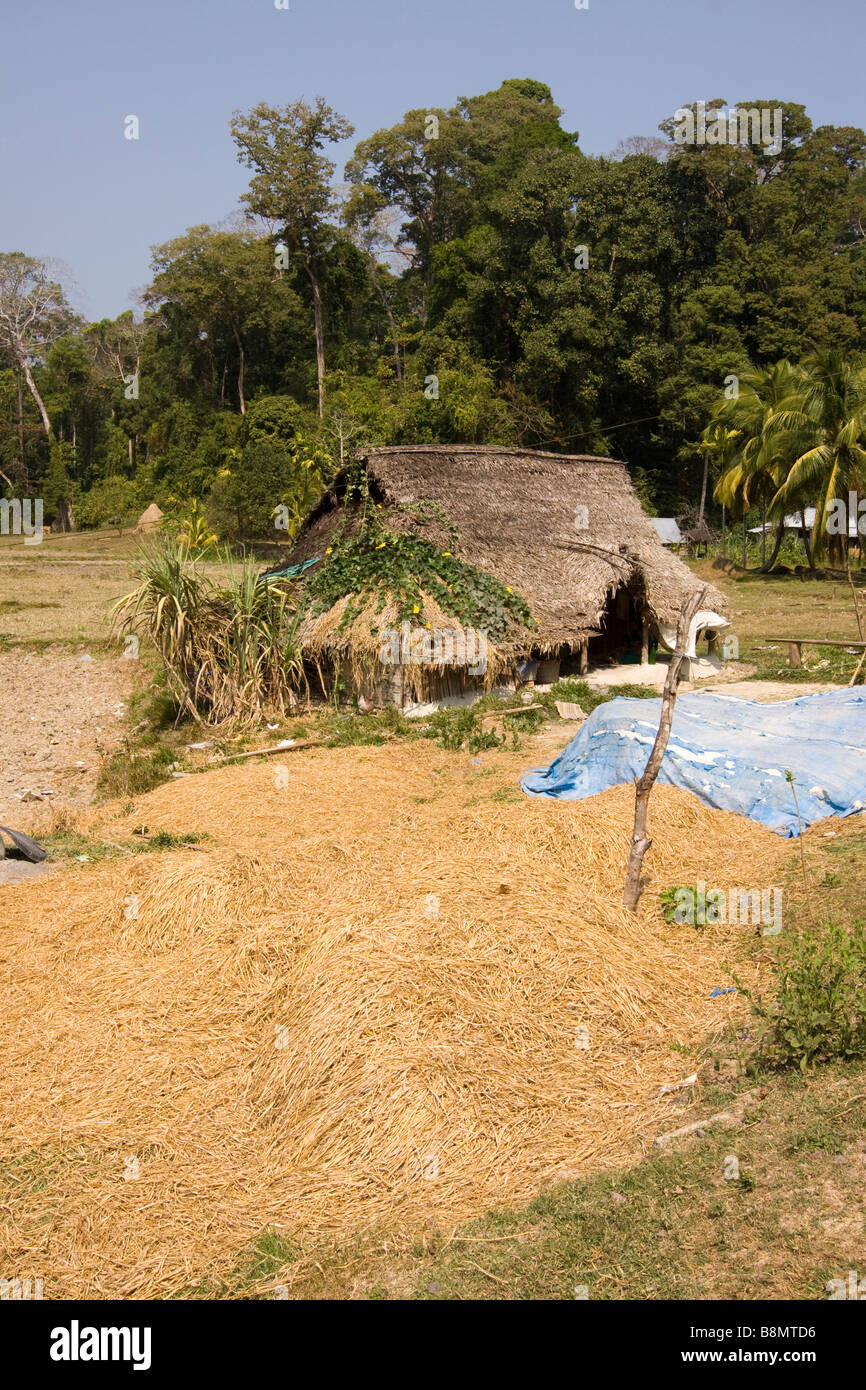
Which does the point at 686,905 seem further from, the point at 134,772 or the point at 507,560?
the point at 507,560

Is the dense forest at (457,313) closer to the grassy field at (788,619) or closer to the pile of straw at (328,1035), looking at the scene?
the grassy field at (788,619)

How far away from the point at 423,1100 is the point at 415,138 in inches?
1708

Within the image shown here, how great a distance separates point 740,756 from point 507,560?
607 centimetres

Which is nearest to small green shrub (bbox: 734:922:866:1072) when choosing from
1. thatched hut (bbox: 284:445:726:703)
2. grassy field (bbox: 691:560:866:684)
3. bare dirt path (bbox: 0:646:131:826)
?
bare dirt path (bbox: 0:646:131:826)

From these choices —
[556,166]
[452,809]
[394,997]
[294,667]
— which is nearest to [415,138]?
[556,166]

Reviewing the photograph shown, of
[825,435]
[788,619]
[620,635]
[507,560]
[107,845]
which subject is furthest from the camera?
[825,435]

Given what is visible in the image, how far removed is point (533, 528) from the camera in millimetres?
15625

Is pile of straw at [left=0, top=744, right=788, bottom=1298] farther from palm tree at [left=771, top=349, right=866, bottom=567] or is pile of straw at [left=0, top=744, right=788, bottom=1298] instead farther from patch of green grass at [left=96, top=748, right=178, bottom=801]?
palm tree at [left=771, top=349, right=866, bottom=567]

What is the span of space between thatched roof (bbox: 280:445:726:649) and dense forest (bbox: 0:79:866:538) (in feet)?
34.7

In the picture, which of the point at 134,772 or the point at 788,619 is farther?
the point at 788,619

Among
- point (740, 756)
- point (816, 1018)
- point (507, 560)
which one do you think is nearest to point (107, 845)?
point (740, 756)

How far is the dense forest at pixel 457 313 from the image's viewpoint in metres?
32.8

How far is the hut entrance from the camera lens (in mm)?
16828

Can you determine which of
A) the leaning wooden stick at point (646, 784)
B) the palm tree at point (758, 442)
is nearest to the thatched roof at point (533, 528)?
the leaning wooden stick at point (646, 784)
